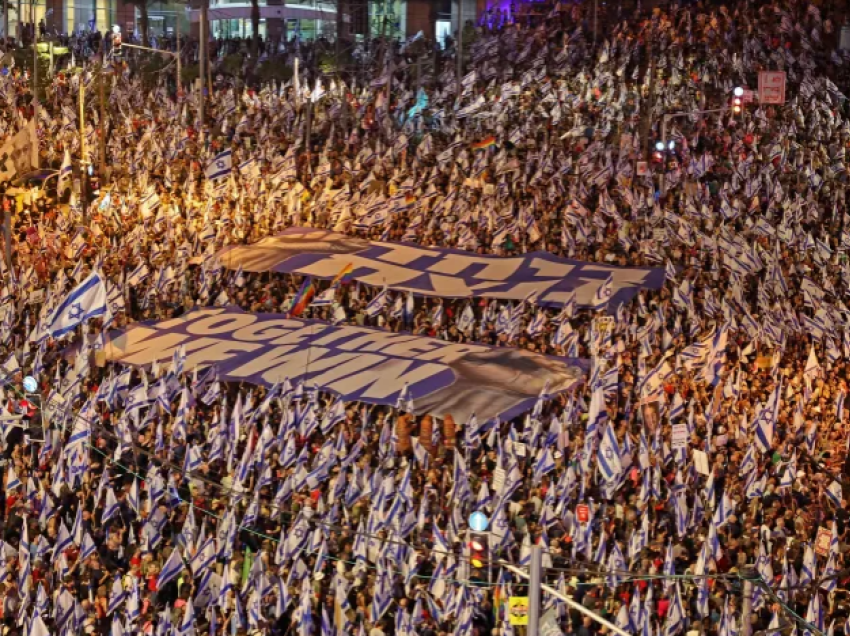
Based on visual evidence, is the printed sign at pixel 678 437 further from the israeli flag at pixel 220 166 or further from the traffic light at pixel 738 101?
the traffic light at pixel 738 101

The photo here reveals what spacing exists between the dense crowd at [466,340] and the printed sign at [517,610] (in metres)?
0.32

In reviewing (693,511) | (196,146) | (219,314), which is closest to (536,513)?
(693,511)

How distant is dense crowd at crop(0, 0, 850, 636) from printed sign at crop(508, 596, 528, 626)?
317 mm

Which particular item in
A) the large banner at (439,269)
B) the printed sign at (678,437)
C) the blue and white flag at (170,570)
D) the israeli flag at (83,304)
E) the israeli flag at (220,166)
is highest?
the israeli flag at (220,166)

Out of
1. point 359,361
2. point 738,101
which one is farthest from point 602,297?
point 738,101

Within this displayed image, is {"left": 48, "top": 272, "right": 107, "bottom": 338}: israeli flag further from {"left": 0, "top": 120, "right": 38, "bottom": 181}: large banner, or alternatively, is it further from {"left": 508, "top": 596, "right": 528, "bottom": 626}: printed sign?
{"left": 0, "top": 120, "right": 38, "bottom": 181}: large banner

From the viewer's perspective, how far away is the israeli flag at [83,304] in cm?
2134

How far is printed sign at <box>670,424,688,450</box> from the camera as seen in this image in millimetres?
19406

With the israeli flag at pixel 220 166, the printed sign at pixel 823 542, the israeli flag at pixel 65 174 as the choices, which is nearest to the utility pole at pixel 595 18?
the israeli flag at pixel 220 166

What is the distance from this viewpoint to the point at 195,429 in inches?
827

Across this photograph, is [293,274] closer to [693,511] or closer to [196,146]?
[196,146]

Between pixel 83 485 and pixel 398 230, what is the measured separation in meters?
12.7

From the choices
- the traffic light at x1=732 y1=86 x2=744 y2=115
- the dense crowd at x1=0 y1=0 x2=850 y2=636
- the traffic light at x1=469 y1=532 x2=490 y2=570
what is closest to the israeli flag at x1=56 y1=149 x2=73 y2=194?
the dense crowd at x1=0 y1=0 x2=850 y2=636

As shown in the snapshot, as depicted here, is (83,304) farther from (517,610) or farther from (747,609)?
(747,609)
